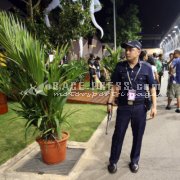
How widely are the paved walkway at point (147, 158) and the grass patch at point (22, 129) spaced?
0.42 meters

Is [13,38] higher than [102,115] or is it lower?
higher

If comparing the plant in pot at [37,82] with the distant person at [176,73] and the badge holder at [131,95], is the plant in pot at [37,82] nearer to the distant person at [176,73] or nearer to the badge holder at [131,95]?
the badge holder at [131,95]

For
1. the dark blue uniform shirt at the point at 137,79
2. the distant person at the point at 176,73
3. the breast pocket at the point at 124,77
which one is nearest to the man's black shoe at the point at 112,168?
the dark blue uniform shirt at the point at 137,79

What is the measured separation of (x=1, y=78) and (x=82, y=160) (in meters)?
1.79

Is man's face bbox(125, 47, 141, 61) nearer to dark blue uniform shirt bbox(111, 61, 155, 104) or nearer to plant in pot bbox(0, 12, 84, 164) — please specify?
dark blue uniform shirt bbox(111, 61, 155, 104)

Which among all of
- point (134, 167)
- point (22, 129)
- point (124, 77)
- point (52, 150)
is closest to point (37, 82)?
point (52, 150)

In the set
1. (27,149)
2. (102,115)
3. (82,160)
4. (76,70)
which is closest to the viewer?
(76,70)

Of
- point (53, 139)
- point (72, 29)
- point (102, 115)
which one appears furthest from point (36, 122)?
point (72, 29)

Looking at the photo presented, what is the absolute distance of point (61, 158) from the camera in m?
4.36

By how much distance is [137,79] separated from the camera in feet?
12.4

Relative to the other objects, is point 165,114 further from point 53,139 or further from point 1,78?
point 1,78

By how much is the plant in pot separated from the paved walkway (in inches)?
21.9

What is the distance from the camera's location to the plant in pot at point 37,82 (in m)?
3.78

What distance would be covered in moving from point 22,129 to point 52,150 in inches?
90.0
